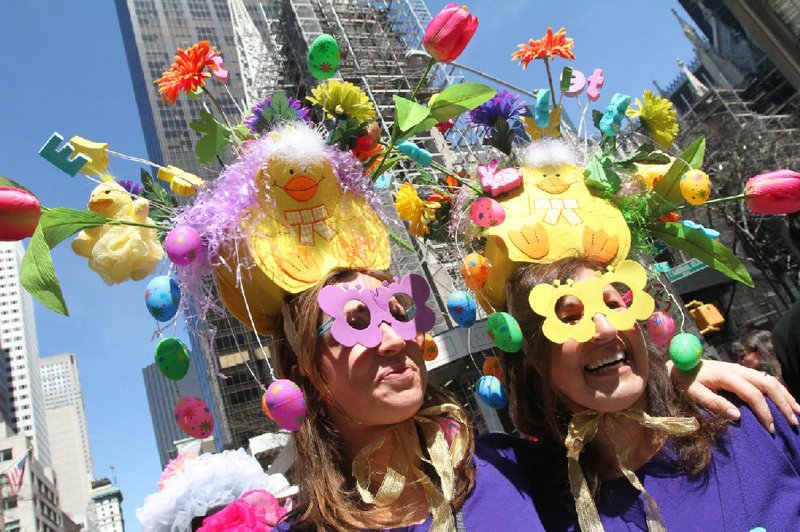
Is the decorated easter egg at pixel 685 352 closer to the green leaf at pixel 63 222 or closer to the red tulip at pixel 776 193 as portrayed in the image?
the red tulip at pixel 776 193

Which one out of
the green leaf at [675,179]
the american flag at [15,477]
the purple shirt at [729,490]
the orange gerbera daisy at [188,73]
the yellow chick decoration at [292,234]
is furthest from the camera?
the american flag at [15,477]

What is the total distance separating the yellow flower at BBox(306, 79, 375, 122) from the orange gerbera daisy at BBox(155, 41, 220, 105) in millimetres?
429

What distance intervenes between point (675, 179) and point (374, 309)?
139 cm

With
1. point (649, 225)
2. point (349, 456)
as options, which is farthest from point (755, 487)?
point (349, 456)

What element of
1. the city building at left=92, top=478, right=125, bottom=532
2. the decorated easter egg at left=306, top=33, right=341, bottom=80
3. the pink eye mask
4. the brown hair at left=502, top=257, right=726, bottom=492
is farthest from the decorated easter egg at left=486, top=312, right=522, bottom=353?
the city building at left=92, top=478, right=125, bottom=532

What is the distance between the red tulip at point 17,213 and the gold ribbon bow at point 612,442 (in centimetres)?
184

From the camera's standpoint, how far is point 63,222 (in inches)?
71.8

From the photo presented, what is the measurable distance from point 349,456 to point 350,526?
0.30 metres

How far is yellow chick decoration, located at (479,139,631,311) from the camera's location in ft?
6.85

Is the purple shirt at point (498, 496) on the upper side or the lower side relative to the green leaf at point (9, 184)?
lower

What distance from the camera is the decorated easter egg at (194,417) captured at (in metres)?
2.06

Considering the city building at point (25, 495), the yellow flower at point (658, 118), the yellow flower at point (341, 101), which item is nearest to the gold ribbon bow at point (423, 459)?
the yellow flower at point (341, 101)

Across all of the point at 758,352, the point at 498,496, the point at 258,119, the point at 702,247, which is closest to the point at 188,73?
the point at 258,119

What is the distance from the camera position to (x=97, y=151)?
206cm
